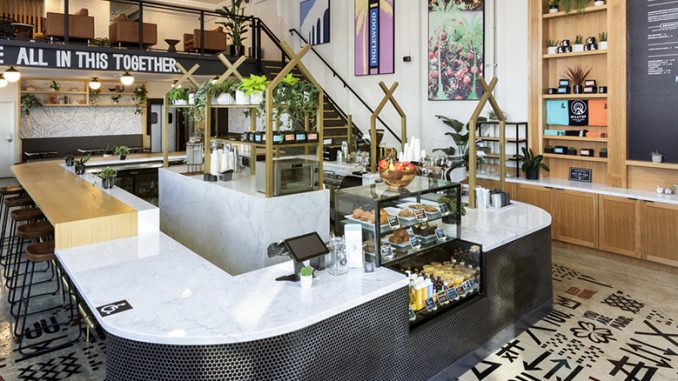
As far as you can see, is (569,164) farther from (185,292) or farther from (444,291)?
(185,292)

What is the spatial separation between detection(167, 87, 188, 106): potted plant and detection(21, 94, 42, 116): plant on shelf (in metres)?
8.32

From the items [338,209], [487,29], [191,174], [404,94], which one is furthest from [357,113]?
[338,209]

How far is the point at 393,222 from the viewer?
3.10 metres

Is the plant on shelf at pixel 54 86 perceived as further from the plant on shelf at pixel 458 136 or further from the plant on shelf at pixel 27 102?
the plant on shelf at pixel 458 136

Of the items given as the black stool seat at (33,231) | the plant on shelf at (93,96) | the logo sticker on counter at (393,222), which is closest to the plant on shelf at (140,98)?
the plant on shelf at (93,96)

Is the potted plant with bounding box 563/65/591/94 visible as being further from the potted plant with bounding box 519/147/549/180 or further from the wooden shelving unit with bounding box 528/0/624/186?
the potted plant with bounding box 519/147/549/180

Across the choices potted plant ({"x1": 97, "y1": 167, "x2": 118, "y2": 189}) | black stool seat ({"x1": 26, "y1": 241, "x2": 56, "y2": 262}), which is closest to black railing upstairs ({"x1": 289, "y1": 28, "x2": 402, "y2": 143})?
potted plant ({"x1": 97, "y1": 167, "x2": 118, "y2": 189})

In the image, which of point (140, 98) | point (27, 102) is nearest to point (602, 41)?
point (140, 98)

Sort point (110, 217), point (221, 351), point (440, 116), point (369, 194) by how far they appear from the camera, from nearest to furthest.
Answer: point (221, 351) < point (369, 194) < point (110, 217) < point (440, 116)

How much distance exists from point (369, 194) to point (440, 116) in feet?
18.2

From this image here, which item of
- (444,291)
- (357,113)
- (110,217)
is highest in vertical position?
(357,113)

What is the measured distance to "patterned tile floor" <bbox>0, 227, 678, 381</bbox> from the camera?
3248 millimetres

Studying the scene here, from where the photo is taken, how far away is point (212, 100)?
504cm

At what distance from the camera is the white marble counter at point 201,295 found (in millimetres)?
2123
